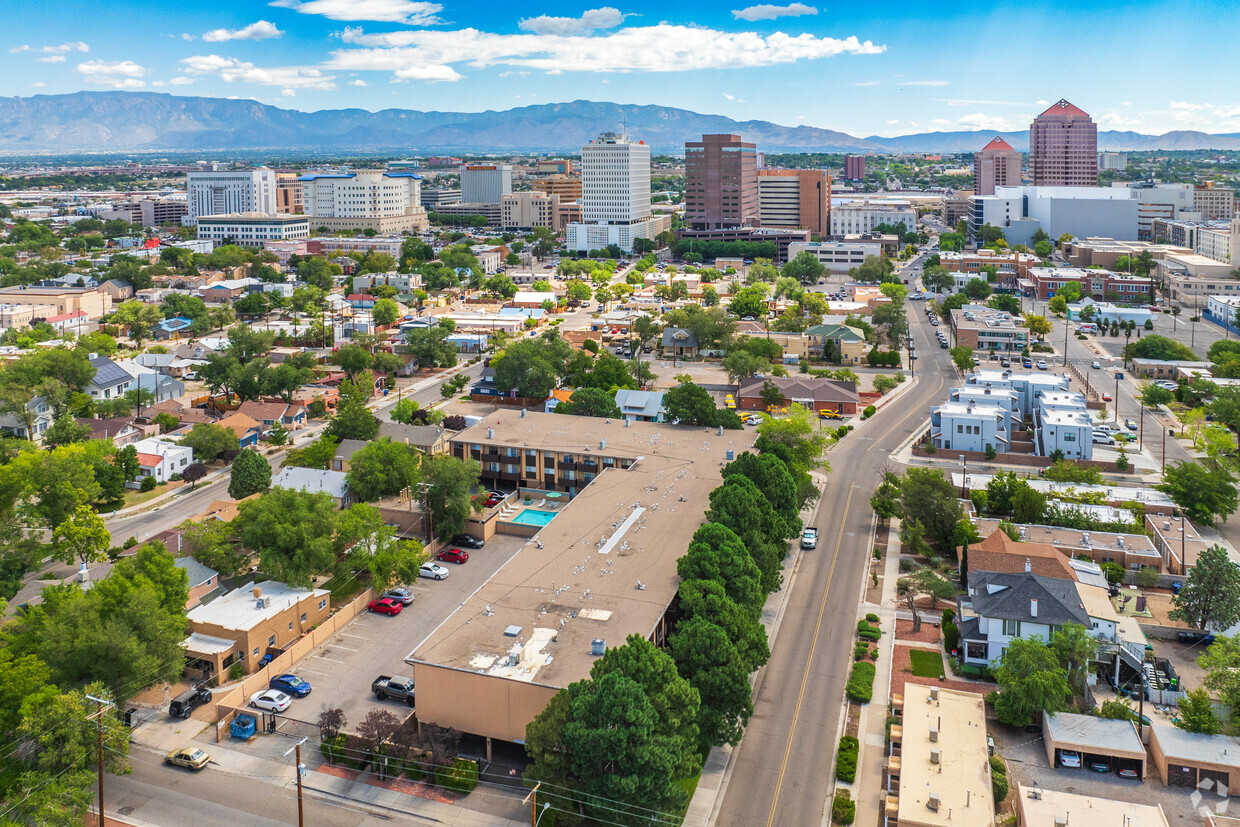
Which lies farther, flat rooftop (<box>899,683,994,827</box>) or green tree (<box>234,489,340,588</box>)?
green tree (<box>234,489,340,588</box>)

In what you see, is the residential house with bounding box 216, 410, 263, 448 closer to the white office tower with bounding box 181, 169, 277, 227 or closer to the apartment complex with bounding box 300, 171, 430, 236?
the apartment complex with bounding box 300, 171, 430, 236

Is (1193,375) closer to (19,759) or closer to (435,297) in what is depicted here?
(19,759)

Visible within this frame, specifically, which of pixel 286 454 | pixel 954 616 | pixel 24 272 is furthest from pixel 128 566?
pixel 24 272

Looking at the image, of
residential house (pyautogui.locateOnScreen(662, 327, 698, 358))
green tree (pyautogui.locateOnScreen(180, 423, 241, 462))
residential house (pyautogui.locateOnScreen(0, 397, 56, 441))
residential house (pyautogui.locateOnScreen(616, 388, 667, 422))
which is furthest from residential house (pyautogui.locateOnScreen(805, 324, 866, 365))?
residential house (pyautogui.locateOnScreen(0, 397, 56, 441))

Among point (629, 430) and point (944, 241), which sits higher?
point (944, 241)

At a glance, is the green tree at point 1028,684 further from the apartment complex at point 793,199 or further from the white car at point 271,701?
the apartment complex at point 793,199

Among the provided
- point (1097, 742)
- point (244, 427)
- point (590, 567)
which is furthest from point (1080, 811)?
point (244, 427)
